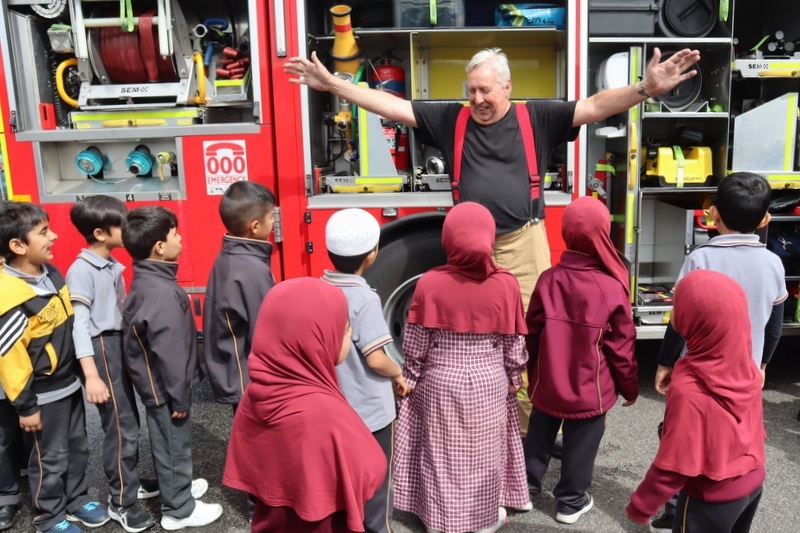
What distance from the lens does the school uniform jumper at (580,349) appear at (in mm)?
2646

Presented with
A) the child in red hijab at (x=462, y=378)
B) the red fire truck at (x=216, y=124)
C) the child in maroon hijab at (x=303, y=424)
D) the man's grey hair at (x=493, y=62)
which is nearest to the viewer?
the child in maroon hijab at (x=303, y=424)

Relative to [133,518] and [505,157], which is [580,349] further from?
[133,518]

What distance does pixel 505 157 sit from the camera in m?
3.31

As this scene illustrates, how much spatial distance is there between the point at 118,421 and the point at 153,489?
1.71ft

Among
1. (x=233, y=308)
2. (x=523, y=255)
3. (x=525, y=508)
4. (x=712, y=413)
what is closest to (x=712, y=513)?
(x=712, y=413)

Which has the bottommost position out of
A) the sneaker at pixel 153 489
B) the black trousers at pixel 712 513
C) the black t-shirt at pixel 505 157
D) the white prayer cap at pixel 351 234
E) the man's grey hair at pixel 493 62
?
the sneaker at pixel 153 489

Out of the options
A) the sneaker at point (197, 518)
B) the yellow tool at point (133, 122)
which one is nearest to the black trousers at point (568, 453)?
the sneaker at point (197, 518)

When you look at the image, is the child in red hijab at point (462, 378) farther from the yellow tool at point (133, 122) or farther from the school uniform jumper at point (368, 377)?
the yellow tool at point (133, 122)

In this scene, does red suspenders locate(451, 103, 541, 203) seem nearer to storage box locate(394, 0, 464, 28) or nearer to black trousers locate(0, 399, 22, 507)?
storage box locate(394, 0, 464, 28)

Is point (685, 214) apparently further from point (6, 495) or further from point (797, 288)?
point (6, 495)

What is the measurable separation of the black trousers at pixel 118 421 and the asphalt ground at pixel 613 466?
0.22m

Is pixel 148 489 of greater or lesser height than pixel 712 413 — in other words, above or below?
below

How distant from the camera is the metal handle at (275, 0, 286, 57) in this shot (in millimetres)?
3758

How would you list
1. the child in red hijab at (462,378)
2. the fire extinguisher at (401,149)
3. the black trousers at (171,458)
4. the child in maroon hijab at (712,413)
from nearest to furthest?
1. the child in maroon hijab at (712,413)
2. the child in red hijab at (462,378)
3. the black trousers at (171,458)
4. the fire extinguisher at (401,149)
